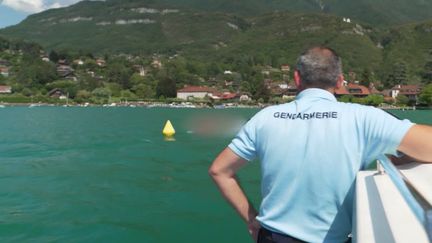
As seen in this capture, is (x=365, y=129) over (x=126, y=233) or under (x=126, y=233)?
over

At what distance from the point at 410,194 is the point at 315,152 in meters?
0.52

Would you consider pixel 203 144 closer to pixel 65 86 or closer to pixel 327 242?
pixel 327 242

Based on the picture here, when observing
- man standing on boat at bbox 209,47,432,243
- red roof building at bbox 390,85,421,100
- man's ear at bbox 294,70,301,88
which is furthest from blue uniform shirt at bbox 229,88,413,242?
red roof building at bbox 390,85,421,100

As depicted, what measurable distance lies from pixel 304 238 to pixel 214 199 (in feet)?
28.7

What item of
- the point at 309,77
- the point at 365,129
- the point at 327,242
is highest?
the point at 309,77

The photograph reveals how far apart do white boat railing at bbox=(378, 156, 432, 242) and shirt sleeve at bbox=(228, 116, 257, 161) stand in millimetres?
784

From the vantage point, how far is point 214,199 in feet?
37.8

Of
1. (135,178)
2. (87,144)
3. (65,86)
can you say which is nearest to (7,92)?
(65,86)

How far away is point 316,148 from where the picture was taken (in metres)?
2.77

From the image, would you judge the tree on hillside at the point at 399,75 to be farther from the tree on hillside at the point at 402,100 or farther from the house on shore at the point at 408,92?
the tree on hillside at the point at 402,100

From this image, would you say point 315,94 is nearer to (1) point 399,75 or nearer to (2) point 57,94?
(2) point 57,94

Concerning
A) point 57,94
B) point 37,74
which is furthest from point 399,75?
point 37,74

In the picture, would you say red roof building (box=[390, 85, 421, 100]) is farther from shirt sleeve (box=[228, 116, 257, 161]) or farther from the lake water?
shirt sleeve (box=[228, 116, 257, 161])

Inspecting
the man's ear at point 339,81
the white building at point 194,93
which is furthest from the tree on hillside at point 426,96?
the man's ear at point 339,81
